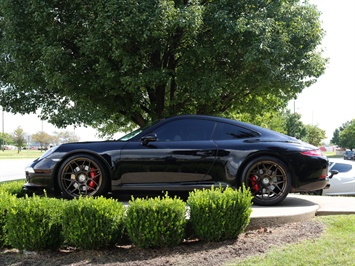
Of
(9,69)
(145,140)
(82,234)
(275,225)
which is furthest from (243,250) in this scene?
(9,69)

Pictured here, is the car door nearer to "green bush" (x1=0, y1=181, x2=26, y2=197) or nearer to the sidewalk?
the sidewalk

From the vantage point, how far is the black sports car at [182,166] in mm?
5641

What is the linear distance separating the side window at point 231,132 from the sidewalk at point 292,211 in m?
1.12

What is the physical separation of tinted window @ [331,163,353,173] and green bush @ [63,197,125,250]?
872cm

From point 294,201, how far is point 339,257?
261 cm

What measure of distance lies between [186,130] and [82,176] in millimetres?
1723

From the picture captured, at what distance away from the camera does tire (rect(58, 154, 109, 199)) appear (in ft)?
18.8

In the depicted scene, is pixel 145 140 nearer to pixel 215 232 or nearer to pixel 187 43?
pixel 215 232

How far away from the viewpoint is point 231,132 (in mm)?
6012

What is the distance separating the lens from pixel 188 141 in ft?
19.1

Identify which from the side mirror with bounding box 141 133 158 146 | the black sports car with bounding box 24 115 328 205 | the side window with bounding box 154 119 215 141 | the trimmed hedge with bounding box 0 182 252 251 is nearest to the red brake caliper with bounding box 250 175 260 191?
the black sports car with bounding box 24 115 328 205

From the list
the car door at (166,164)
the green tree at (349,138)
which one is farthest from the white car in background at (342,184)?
the green tree at (349,138)

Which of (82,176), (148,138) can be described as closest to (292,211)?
(148,138)

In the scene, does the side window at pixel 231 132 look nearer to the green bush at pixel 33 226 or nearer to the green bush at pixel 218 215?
the green bush at pixel 218 215
